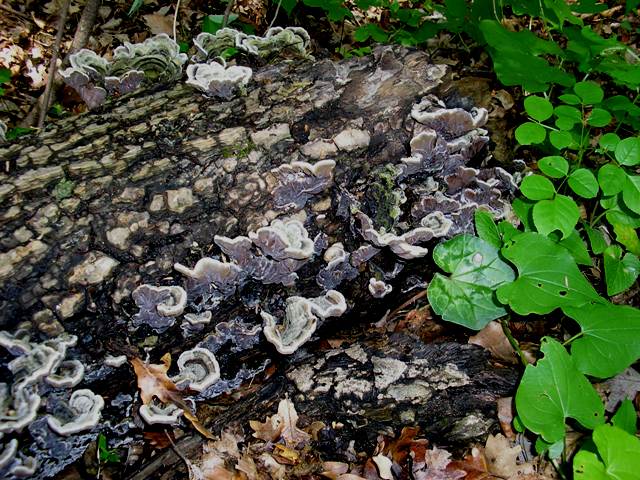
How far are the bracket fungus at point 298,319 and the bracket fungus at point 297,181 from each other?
0.77 meters

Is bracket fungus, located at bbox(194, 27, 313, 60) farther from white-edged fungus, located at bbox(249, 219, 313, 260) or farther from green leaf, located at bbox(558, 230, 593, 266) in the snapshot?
green leaf, located at bbox(558, 230, 593, 266)

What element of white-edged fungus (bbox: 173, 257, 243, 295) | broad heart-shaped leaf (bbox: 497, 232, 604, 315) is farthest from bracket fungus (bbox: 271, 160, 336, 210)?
broad heart-shaped leaf (bbox: 497, 232, 604, 315)

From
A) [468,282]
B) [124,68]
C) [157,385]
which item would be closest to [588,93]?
[468,282]

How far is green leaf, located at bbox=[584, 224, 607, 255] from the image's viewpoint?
4785 mm

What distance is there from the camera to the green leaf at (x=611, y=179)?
4094 millimetres

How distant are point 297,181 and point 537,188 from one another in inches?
75.5

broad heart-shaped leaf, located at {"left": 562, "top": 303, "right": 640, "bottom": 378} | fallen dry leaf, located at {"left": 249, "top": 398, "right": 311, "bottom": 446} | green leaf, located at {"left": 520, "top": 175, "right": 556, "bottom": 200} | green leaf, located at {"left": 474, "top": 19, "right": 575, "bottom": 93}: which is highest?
green leaf, located at {"left": 474, "top": 19, "right": 575, "bottom": 93}

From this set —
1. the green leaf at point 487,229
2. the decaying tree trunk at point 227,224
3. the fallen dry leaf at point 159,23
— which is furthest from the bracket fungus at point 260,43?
the fallen dry leaf at point 159,23

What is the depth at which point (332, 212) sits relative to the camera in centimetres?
417

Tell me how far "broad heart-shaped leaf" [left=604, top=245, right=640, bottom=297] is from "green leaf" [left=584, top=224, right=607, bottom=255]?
0.16 metres

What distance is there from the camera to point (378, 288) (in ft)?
14.3

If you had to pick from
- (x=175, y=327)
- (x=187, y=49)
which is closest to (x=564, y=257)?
(x=175, y=327)

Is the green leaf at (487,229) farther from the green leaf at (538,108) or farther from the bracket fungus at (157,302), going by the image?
the bracket fungus at (157,302)

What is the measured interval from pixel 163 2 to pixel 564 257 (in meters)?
8.13
